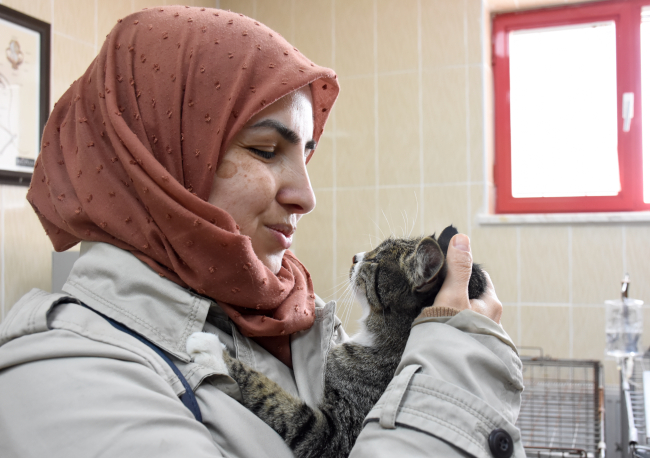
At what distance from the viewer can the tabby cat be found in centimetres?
90

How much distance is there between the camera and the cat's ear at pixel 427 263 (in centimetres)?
104

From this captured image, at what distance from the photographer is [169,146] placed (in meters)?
0.89

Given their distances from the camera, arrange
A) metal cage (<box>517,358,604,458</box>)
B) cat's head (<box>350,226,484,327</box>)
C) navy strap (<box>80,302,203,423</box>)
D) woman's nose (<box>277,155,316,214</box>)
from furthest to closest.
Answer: metal cage (<box>517,358,604,458</box>)
cat's head (<box>350,226,484,327</box>)
woman's nose (<box>277,155,316,214</box>)
navy strap (<box>80,302,203,423</box>)

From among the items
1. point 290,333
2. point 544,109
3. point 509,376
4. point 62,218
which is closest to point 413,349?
point 509,376

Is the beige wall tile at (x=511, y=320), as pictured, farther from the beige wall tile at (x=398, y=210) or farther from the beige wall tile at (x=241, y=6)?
the beige wall tile at (x=241, y=6)

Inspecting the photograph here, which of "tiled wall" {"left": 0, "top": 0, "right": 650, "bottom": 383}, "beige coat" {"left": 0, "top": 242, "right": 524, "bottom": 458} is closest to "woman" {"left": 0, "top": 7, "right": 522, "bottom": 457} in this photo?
"beige coat" {"left": 0, "top": 242, "right": 524, "bottom": 458}

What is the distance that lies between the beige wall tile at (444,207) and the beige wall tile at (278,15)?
1.37 metres

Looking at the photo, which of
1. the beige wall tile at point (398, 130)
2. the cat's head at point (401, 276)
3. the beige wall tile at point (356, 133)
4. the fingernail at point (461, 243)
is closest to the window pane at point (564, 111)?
the beige wall tile at point (398, 130)

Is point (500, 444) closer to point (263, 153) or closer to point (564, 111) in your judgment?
point (263, 153)

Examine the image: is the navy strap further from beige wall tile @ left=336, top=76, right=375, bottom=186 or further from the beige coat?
beige wall tile @ left=336, top=76, right=375, bottom=186

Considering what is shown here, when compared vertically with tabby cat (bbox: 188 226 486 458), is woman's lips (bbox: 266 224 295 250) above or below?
above

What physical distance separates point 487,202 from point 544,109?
67 centimetres

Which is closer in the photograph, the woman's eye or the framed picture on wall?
the woman's eye

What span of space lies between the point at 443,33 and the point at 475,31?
177 millimetres
